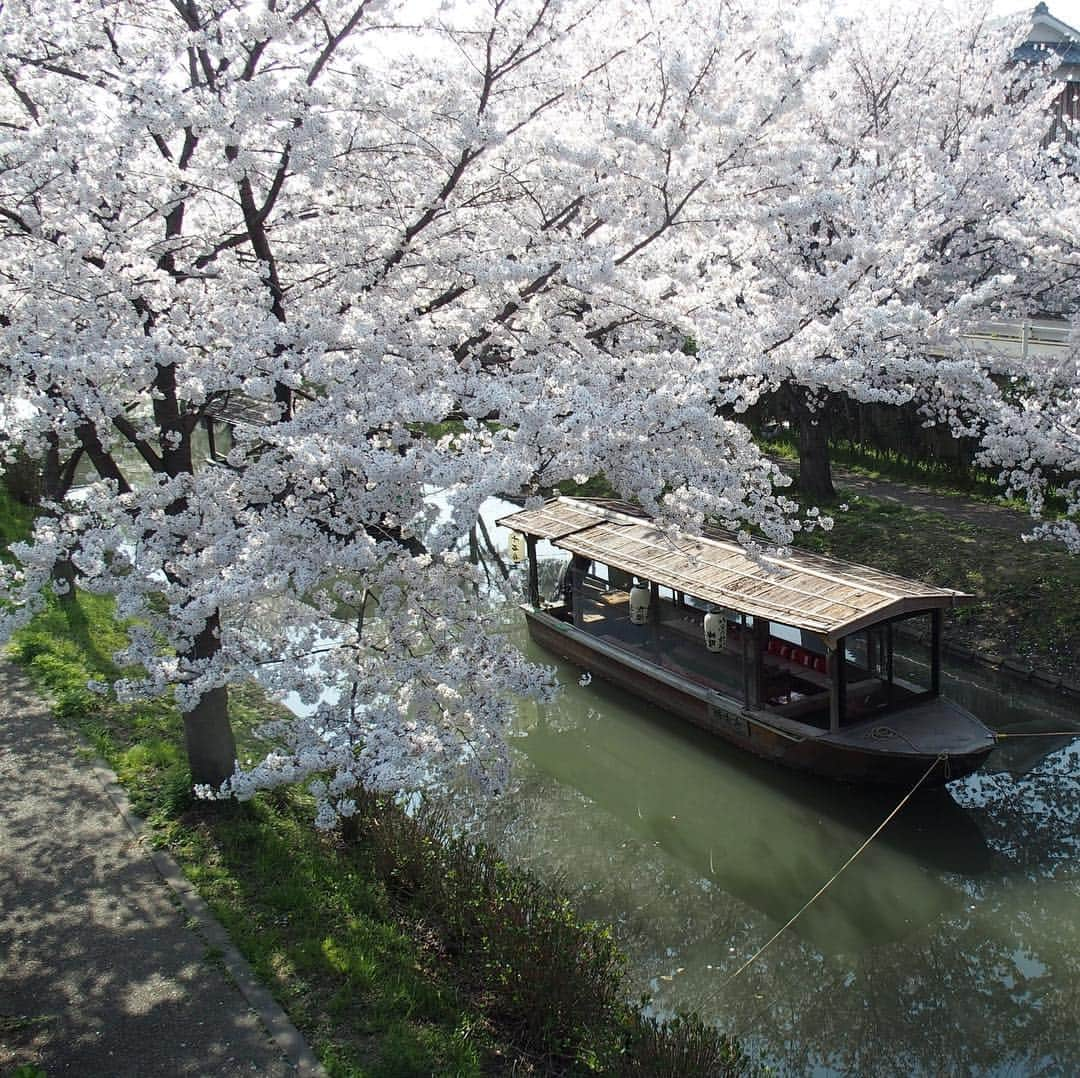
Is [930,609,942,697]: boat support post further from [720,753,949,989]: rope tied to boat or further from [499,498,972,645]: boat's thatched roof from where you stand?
[720,753,949,989]: rope tied to boat

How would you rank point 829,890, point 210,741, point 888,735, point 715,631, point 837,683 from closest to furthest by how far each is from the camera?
1. point 210,741
2. point 829,890
3. point 888,735
4. point 837,683
5. point 715,631

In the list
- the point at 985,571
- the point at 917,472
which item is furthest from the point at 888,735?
the point at 917,472

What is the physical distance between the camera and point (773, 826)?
1108 centimetres

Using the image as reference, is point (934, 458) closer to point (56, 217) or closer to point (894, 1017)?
point (894, 1017)

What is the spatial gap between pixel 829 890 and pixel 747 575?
3741 mm

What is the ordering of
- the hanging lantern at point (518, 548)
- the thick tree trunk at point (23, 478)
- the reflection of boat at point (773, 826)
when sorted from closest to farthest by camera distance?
1. the reflection of boat at point (773, 826)
2. the thick tree trunk at point (23, 478)
3. the hanging lantern at point (518, 548)

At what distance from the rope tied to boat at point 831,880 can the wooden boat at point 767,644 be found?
0.25 ft

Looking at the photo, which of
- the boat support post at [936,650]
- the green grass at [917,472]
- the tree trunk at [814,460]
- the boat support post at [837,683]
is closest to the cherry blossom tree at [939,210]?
the tree trunk at [814,460]

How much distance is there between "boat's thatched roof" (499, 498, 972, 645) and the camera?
35.6ft

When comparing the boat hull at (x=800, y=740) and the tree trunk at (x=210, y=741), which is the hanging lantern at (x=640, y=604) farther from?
the tree trunk at (x=210, y=741)

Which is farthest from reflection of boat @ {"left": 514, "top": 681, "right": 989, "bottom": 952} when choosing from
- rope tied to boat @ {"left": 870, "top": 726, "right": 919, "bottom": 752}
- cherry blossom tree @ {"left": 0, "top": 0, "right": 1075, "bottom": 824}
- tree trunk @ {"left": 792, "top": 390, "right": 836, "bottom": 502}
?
tree trunk @ {"left": 792, "top": 390, "right": 836, "bottom": 502}

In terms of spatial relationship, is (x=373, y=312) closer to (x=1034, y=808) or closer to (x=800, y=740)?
(x=800, y=740)

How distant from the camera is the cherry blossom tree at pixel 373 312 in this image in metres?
6.61

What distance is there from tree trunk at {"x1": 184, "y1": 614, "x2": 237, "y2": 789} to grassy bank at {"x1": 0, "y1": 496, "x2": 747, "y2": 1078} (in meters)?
0.23
